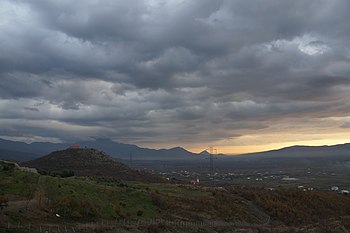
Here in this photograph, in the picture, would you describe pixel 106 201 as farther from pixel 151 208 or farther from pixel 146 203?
pixel 146 203

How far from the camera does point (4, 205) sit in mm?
43438

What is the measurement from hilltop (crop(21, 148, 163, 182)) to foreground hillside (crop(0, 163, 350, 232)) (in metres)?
33.5

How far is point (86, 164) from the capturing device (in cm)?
12462

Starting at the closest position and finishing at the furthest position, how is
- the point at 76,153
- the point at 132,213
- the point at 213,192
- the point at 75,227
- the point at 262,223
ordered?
the point at 75,227 < the point at 132,213 < the point at 262,223 < the point at 213,192 < the point at 76,153

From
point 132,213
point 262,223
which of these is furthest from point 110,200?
point 262,223

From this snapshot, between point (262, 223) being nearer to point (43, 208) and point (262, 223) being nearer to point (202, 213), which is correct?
point (202, 213)

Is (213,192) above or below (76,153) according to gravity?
below

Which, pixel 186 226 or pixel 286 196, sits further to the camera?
pixel 286 196

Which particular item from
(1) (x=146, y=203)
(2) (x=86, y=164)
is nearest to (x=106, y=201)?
(1) (x=146, y=203)

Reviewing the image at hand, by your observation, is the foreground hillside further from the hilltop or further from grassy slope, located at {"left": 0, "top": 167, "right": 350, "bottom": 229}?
the hilltop

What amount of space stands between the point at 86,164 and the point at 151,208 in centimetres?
6580

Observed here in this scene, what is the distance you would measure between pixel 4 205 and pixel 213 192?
153 ft

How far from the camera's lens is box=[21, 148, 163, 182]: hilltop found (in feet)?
372

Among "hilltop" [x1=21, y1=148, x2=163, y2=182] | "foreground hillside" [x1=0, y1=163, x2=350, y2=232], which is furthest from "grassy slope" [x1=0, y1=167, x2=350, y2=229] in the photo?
"hilltop" [x1=21, y1=148, x2=163, y2=182]
